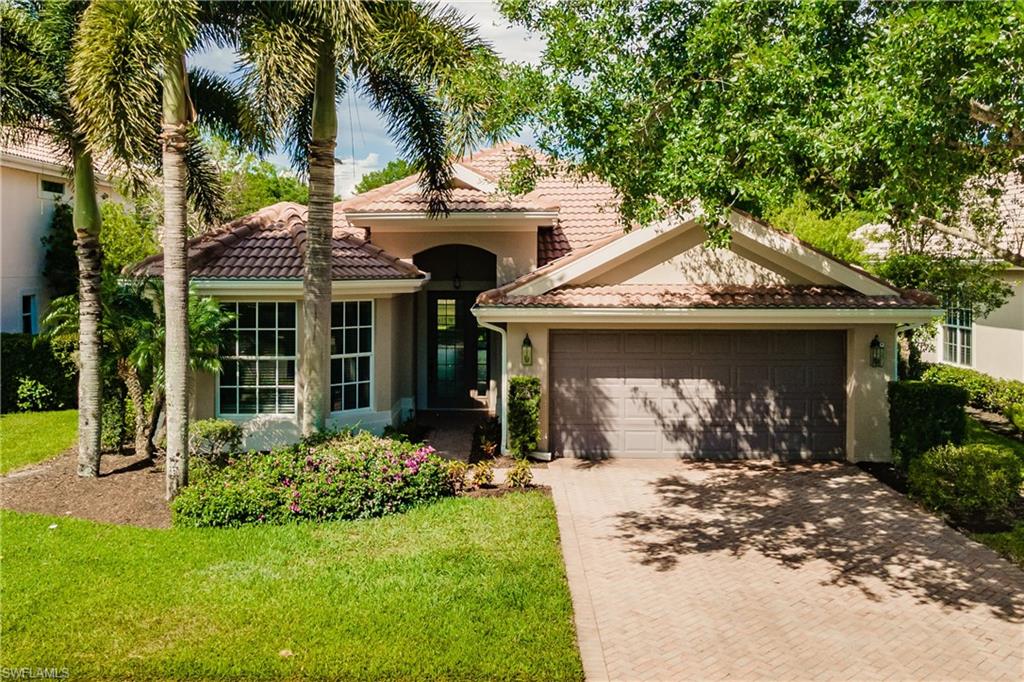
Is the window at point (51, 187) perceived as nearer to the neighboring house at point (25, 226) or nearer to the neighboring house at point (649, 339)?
the neighboring house at point (25, 226)

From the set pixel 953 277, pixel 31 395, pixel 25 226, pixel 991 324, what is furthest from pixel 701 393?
pixel 25 226

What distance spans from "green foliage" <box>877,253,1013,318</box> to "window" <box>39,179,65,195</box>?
2301cm

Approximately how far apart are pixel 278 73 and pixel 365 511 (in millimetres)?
6219

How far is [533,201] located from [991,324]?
1214 cm

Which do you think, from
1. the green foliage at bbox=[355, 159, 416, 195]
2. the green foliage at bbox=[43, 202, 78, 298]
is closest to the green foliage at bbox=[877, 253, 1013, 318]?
the green foliage at bbox=[43, 202, 78, 298]

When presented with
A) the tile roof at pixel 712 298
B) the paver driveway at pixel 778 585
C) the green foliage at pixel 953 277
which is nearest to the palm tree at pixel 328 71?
the tile roof at pixel 712 298

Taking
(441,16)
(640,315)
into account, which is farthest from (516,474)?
(441,16)

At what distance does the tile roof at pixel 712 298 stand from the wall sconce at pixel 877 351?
80cm

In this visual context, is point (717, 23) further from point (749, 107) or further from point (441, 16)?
point (441, 16)

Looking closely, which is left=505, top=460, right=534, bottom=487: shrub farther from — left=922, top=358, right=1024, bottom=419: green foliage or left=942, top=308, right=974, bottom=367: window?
left=942, top=308, right=974, bottom=367: window

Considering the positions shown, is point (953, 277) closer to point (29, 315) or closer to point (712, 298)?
point (712, 298)

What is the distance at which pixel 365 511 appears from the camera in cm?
1085

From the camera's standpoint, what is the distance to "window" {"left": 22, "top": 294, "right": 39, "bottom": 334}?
22.4 m

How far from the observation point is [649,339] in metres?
14.7
